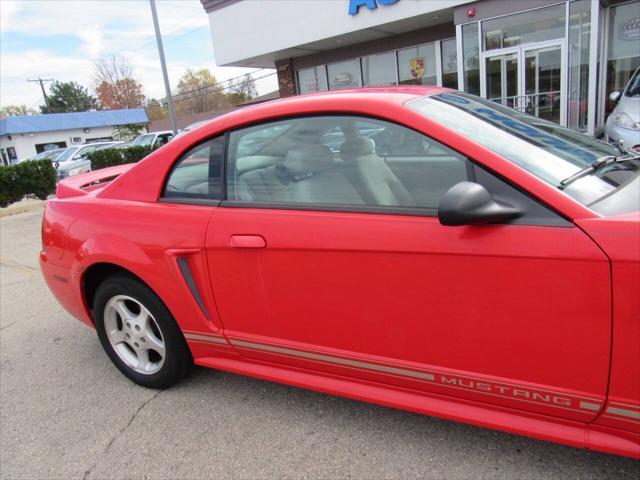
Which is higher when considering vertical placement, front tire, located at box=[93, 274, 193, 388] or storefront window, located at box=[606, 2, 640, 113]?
storefront window, located at box=[606, 2, 640, 113]

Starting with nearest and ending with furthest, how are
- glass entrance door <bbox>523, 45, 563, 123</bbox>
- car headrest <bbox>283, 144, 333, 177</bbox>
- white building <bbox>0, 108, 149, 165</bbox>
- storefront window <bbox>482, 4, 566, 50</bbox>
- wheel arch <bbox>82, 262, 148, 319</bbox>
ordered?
car headrest <bbox>283, 144, 333, 177</bbox>
wheel arch <bbox>82, 262, 148, 319</bbox>
storefront window <bbox>482, 4, 566, 50</bbox>
glass entrance door <bbox>523, 45, 563, 123</bbox>
white building <bbox>0, 108, 149, 165</bbox>

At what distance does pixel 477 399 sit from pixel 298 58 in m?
17.6

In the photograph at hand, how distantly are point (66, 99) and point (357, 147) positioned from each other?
264 ft

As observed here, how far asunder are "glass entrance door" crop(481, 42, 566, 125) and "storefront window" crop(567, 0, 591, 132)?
0.24 meters

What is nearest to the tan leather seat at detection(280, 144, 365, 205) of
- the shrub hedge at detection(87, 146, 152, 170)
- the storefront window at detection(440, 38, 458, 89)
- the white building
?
the storefront window at detection(440, 38, 458, 89)

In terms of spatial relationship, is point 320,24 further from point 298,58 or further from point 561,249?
point 561,249

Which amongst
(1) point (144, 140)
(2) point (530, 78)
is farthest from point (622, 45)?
(1) point (144, 140)

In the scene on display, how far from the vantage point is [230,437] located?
2.43 meters

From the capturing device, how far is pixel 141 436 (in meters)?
2.51

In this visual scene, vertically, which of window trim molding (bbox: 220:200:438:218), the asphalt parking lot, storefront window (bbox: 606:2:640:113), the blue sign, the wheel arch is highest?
the blue sign

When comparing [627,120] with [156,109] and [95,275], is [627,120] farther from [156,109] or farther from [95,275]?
[156,109]

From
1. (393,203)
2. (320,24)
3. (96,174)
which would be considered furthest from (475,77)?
(393,203)

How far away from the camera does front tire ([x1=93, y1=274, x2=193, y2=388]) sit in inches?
106

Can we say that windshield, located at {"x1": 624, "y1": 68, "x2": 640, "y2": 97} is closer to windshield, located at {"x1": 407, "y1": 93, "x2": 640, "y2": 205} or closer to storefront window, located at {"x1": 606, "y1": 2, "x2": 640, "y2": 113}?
storefront window, located at {"x1": 606, "y1": 2, "x2": 640, "y2": 113}
